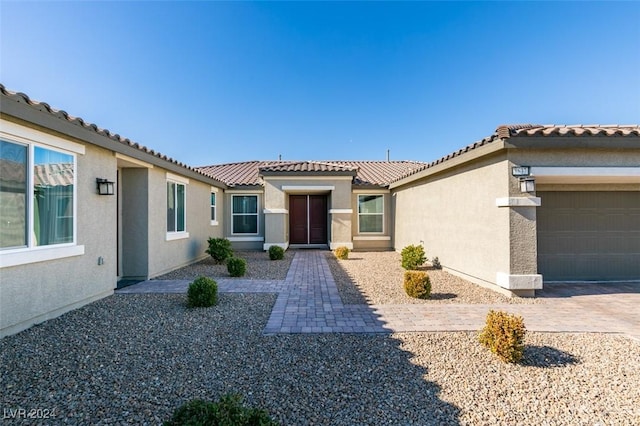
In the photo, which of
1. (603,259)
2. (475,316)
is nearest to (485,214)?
(475,316)

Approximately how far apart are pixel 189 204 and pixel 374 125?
1183cm

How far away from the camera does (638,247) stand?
25.8 ft

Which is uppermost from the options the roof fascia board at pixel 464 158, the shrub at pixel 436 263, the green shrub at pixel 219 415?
the roof fascia board at pixel 464 158

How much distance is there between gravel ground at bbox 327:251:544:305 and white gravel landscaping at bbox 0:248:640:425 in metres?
1.86

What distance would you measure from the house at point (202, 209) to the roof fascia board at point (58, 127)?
0.8 inches

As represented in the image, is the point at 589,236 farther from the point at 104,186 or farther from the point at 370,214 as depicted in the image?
the point at 104,186

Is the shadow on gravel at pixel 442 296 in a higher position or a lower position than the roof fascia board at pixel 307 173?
lower

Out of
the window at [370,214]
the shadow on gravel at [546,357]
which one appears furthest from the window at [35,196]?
the window at [370,214]

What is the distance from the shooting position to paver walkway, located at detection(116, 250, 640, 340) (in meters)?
4.73

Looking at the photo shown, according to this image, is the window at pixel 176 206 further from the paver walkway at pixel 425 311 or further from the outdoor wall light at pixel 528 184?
the outdoor wall light at pixel 528 184

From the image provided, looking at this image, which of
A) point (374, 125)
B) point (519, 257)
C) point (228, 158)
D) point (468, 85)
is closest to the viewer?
point (519, 257)

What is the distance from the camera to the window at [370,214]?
1489 centimetres

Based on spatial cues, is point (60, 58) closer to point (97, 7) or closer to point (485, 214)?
point (97, 7)

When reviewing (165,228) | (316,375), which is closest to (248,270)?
(165,228)
